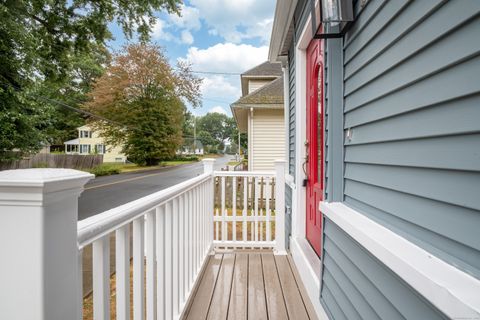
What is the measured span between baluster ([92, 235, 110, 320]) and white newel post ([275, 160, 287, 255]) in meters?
2.66

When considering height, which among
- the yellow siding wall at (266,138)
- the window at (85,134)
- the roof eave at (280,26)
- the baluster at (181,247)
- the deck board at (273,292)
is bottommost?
the deck board at (273,292)

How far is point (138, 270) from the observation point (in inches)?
46.1

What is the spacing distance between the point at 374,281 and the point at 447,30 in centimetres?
92

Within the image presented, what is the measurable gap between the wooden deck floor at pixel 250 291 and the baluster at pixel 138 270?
0.94 metres

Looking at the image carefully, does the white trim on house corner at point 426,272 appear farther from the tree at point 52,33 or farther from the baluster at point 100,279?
the tree at point 52,33

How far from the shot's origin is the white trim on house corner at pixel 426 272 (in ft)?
2.03

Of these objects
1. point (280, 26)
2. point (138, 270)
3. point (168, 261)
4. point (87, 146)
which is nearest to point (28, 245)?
point (138, 270)

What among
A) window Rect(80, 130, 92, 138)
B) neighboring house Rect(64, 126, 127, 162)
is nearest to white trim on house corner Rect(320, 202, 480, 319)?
neighboring house Rect(64, 126, 127, 162)

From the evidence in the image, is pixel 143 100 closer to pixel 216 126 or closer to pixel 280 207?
pixel 280 207

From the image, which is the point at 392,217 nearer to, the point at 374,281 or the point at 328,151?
the point at 374,281

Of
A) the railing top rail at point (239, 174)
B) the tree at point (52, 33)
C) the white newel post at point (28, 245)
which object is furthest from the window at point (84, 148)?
the white newel post at point (28, 245)

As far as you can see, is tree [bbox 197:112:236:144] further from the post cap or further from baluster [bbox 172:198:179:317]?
the post cap

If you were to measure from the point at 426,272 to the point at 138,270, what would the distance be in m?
1.02

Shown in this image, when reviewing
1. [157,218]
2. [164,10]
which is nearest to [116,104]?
[164,10]
